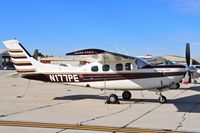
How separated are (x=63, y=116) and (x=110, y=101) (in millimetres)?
4653

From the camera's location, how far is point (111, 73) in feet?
55.2

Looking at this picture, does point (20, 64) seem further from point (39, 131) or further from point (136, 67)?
point (39, 131)

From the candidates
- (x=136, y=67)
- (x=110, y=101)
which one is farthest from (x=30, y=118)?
(x=136, y=67)

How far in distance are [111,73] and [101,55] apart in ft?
6.11

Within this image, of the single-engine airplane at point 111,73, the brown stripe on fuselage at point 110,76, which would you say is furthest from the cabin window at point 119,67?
the brown stripe on fuselage at point 110,76

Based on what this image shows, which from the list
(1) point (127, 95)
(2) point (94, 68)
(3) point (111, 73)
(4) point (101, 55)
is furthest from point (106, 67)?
(1) point (127, 95)

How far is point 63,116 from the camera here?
1203 cm

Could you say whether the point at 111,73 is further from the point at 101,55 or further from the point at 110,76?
the point at 101,55

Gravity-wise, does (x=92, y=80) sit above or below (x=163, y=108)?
above

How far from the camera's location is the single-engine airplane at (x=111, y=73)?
16.1m

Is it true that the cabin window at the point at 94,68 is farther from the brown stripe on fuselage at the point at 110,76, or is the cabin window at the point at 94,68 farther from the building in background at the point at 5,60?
the building in background at the point at 5,60

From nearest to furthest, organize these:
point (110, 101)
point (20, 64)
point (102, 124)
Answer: point (102, 124), point (110, 101), point (20, 64)

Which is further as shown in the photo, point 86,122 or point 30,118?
point 30,118

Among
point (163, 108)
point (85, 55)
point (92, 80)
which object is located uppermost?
point (85, 55)
